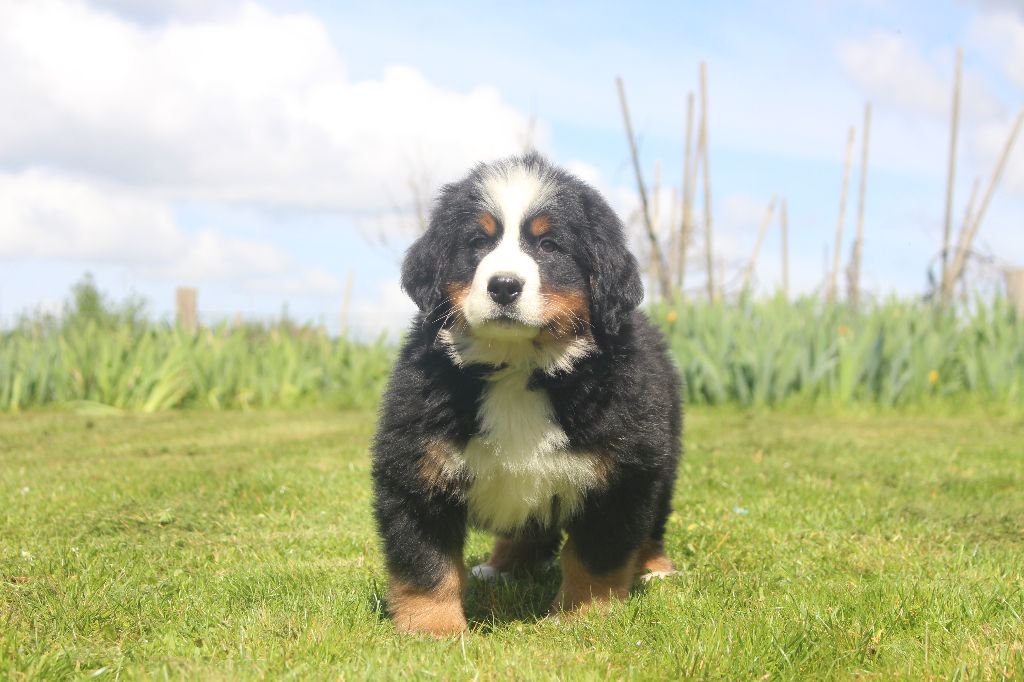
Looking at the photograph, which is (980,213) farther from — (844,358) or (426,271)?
(426,271)

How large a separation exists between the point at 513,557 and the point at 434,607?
34.6 inches

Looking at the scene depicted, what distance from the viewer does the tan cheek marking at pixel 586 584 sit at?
10.3 feet

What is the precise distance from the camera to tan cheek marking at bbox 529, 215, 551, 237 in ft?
9.77

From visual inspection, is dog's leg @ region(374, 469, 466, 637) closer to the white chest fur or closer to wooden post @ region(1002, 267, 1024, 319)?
the white chest fur

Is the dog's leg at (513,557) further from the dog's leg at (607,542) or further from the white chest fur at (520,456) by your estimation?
the white chest fur at (520,456)

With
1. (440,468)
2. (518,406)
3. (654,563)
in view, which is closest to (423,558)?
(440,468)

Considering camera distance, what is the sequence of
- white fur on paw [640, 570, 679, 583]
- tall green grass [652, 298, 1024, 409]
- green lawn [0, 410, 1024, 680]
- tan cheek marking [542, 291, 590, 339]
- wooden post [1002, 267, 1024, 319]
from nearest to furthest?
green lawn [0, 410, 1024, 680] < tan cheek marking [542, 291, 590, 339] < white fur on paw [640, 570, 679, 583] < tall green grass [652, 298, 1024, 409] < wooden post [1002, 267, 1024, 319]

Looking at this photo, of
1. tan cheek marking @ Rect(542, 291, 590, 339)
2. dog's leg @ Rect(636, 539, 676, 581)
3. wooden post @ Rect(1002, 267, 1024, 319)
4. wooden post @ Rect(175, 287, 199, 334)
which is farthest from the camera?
wooden post @ Rect(175, 287, 199, 334)

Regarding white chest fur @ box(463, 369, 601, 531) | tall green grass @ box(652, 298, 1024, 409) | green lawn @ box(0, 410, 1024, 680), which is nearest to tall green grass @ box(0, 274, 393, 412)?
tall green grass @ box(652, 298, 1024, 409)

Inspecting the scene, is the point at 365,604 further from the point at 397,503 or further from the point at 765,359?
the point at 765,359

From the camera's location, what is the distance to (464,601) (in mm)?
3496

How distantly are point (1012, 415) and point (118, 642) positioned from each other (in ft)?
28.2

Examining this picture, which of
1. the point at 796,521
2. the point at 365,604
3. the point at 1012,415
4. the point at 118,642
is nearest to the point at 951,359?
the point at 1012,415

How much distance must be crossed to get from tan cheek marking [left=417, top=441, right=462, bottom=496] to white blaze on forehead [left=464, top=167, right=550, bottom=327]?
1.28 feet
